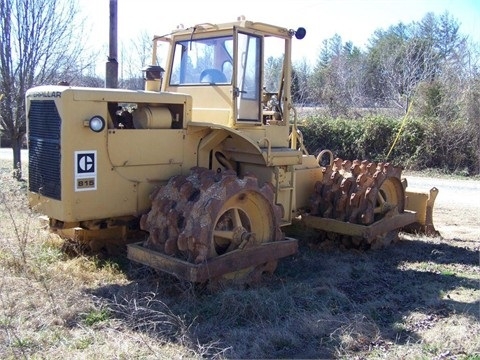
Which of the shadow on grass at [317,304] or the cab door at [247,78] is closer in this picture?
the shadow on grass at [317,304]

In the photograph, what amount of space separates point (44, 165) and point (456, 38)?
2913cm

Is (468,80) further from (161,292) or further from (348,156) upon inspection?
(161,292)

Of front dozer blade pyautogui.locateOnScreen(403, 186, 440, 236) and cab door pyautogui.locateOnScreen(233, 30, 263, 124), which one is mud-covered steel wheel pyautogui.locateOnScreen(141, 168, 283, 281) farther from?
front dozer blade pyautogui.locateOnScreen(403, 186, 440, 236)

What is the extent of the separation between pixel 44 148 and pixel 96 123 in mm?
602

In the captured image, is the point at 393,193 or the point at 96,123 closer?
the point at 96,123

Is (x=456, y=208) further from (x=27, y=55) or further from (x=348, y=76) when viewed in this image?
(x=348, y=76)

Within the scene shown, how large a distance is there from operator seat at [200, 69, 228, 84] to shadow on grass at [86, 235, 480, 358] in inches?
84.8

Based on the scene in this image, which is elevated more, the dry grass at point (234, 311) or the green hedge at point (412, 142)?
the green hedge at point (412, 142)

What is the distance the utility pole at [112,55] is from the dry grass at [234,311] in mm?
4540

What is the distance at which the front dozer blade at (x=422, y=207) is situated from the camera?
826 cm

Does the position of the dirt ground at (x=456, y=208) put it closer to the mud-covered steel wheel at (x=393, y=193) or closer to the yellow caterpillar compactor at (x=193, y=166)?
the mud-covered steel wheel at (x=393, y=193)

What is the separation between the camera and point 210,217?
16.5 feet

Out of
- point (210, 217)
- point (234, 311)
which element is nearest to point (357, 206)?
point (210, 217)

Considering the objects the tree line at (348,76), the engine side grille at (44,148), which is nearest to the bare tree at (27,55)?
the tree line at (348,76)
